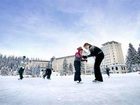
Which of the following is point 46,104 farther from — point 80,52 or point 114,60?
point 114,60

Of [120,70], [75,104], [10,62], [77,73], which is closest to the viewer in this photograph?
[75,104]

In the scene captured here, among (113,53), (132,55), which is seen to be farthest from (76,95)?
(113,53)

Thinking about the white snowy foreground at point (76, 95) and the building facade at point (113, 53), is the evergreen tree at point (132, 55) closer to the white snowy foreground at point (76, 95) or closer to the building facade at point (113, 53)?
the white snowy foreground at point (76, 95)

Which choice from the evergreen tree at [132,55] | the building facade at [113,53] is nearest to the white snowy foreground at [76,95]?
the evergreen tree at [132,55]

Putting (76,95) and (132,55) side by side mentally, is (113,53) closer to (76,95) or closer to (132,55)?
(132,55)

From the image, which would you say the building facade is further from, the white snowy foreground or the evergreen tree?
the white snowy foreground

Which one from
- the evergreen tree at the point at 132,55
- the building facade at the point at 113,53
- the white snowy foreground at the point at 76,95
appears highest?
the building facade at the point at 113,53

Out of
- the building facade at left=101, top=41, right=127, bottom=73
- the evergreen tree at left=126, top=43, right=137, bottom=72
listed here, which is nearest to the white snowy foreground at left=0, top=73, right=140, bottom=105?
the evergreen tree at left=126, top=43, right=137, bottom=72

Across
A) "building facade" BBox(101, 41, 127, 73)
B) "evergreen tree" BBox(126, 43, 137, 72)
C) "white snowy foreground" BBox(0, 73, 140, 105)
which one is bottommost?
"white snowy foreground" BBox(0, 73, 140, 105)

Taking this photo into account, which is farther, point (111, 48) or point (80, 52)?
point (111, 48)

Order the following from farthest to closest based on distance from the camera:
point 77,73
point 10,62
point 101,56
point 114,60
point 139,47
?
1. point 10,62
2. point 114,60
3. point 139,47
4. point 77,73
5. point 101,56

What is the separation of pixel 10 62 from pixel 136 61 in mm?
157064

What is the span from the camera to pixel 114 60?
14975 centimetres

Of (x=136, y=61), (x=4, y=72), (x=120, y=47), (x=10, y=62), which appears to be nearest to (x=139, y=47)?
(x=136, y=61)
